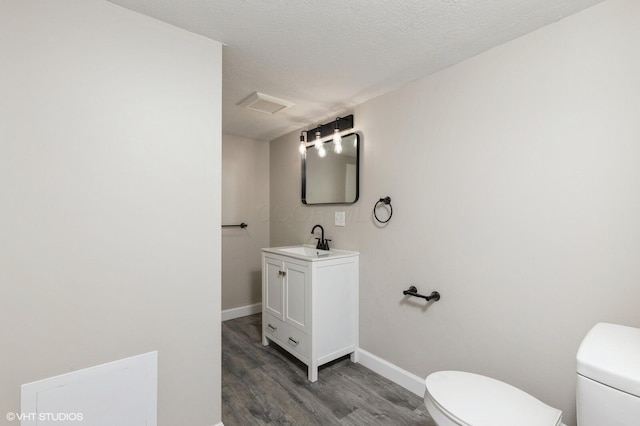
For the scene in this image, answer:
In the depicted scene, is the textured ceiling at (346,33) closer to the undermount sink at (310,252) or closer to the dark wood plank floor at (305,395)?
the undermount sink at (310,252)

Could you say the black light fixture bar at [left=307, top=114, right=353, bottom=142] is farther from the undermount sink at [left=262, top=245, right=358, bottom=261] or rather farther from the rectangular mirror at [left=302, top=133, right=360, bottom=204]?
the undermount sink at [left=262, top=245, right=358, bottom=261]

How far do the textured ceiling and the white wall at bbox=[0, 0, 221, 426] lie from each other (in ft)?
0.73

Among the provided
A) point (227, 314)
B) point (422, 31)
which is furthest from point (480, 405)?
point (227, 314)

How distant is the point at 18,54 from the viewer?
1103 millimetres

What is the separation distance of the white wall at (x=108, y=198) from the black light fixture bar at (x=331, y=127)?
49.2 inches

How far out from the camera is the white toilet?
79cm

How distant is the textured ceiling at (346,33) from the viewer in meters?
1.27

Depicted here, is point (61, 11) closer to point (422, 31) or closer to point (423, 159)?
point (422, 31)

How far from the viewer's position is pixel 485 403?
115 cm

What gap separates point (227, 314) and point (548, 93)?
3495mm

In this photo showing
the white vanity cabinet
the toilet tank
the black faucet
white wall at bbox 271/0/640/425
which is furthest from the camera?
the black faucet

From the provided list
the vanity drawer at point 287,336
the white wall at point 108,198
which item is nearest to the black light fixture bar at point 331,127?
the white wall at point 108,198

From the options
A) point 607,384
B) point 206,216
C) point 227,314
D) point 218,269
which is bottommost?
point 227,314

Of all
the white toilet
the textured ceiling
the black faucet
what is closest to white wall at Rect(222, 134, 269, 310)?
the black faucet
